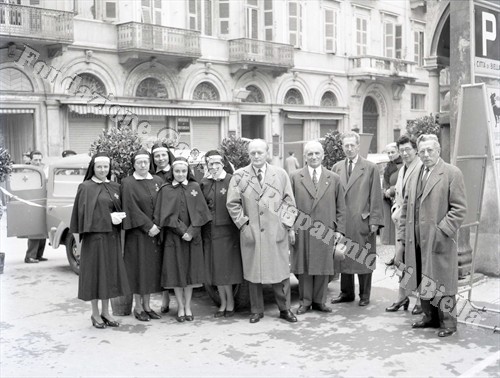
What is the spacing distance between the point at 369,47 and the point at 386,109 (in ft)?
13.9

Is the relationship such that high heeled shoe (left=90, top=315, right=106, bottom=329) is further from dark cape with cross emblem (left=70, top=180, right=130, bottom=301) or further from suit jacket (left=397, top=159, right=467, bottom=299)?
suit jacket (left=397, top=159, right=467, bottom=299)

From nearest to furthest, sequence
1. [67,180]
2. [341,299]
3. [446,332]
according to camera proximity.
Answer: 1. [446,332]
2. [341,299]
3. [67,180]

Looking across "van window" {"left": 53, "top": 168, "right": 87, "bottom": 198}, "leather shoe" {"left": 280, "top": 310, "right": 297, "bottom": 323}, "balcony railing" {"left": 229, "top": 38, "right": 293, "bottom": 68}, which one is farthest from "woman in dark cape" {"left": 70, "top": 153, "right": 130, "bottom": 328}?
"balcony railing" {"left": 229, "top": 38, "right": 293, "bottom": 68}

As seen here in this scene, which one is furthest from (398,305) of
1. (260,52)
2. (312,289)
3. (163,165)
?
(260,52)

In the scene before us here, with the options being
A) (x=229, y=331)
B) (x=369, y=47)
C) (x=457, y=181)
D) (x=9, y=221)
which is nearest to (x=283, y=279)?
(x=229, y=331)

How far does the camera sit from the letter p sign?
7.39 metres

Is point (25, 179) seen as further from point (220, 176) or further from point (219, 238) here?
point (219, 238)

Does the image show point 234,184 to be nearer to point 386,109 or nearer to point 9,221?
point 9,221

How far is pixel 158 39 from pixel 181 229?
1449cm

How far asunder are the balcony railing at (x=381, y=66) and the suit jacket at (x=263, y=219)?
22.2 metres

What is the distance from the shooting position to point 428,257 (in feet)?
18.6

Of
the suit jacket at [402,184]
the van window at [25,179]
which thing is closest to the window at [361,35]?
the van window at [25,179]

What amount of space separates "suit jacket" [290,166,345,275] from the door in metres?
5.04

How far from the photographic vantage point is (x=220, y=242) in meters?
6.51
